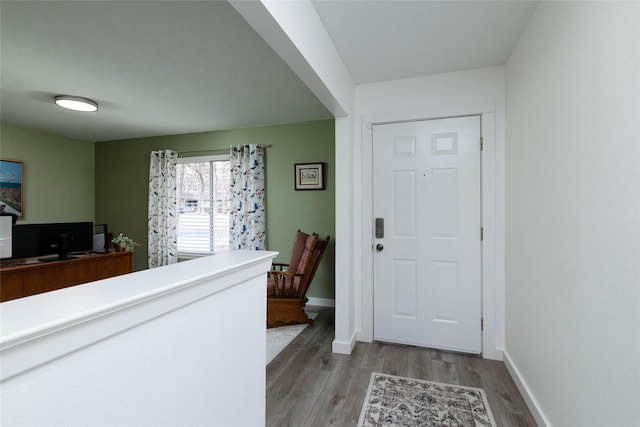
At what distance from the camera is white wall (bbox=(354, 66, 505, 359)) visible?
244 centimetres

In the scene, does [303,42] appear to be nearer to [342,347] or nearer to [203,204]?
[342,347]

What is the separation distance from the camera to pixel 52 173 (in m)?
4.64

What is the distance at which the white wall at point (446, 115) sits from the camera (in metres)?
2.44

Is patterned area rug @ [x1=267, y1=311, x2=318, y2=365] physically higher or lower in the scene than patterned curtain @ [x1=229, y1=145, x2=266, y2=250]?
lower

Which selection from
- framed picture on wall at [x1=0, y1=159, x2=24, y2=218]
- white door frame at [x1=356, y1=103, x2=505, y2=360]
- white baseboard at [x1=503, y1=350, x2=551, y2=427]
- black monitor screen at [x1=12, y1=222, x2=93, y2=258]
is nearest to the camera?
white baseboard at [x1=503, y1=350, x2=551, y2=427]

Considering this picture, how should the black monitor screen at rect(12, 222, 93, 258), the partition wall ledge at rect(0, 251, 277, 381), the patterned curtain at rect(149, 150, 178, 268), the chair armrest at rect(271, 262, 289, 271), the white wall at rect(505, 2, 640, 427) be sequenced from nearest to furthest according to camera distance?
the partition wall ledge at rect(0, 251, 277, 381)
the white wall at rect(505, 2, 640, 427)
the black monitor screen at rect(12, 222, 93, 258)
the chair armrest at rect(271, 262, 289, 271)
the patterned curtain at rect(149, 150, 178, 268)

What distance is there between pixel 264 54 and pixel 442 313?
2.57m

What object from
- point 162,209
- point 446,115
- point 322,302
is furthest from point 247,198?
point 446,115

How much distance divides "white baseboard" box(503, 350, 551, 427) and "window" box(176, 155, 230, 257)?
3.62 metres

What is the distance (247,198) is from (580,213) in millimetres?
3617

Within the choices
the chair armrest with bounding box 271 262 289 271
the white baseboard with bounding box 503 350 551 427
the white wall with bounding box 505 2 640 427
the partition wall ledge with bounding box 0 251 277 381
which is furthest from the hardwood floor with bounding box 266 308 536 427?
the partition wall ledge with bounding box 0 251 277 381

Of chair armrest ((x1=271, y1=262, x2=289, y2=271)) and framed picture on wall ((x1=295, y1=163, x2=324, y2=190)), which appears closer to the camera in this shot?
chair armrest ((x1=271, y1=262, x2=289, y2=271))

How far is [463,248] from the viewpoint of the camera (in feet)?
8.35

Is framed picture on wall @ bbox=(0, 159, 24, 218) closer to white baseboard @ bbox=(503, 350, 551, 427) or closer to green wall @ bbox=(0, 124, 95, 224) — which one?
green wall @ bbox=(0, 124, 95, 224)
